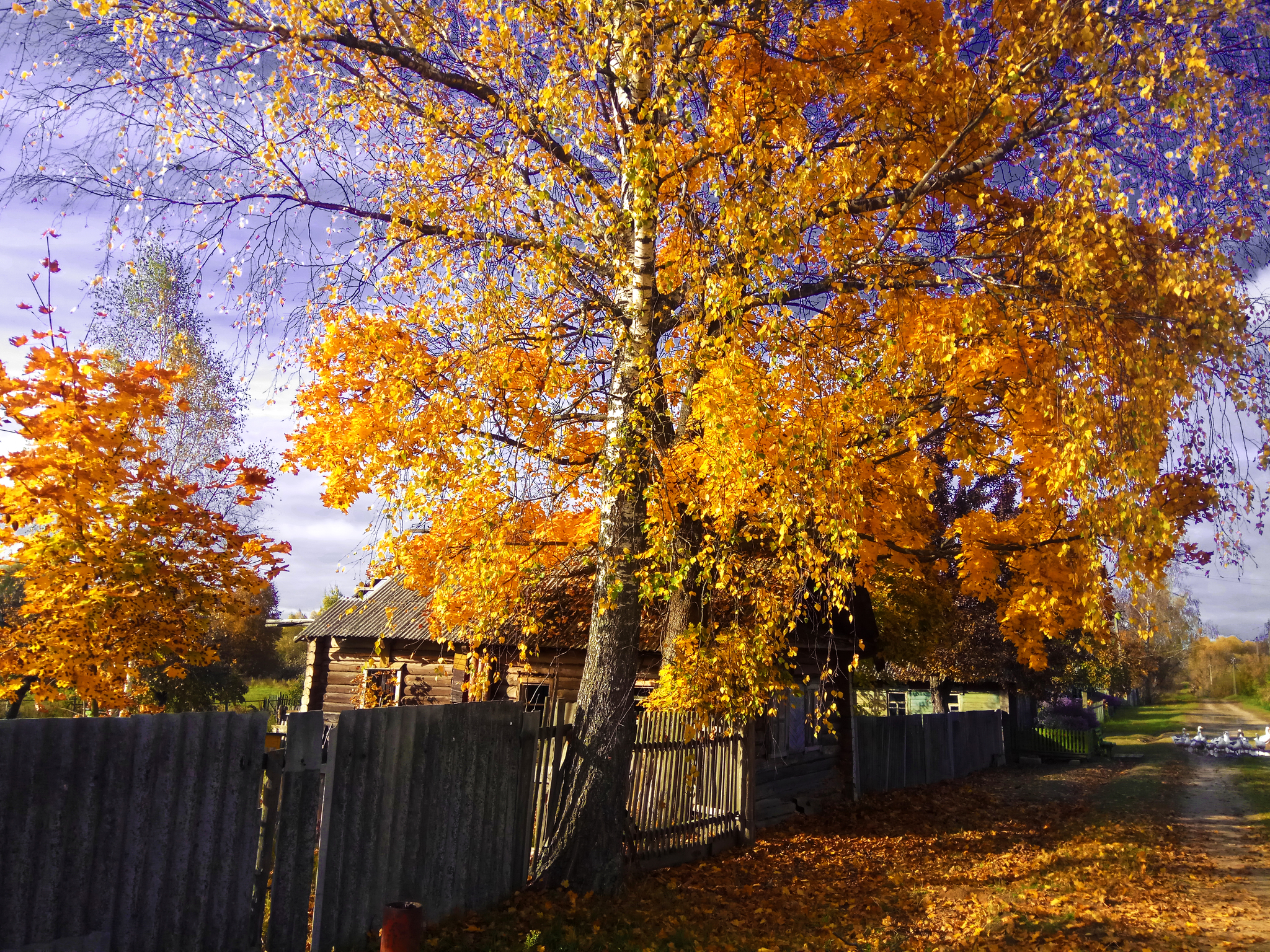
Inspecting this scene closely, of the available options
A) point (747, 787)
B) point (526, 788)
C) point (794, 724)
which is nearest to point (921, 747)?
point (794, 724)

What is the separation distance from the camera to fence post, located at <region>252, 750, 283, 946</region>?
18.8ft

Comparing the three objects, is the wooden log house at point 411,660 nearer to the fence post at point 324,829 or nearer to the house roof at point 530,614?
the house roof at point 530,614

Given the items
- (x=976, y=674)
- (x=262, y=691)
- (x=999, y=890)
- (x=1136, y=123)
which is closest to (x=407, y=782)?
(x=999, y=890)

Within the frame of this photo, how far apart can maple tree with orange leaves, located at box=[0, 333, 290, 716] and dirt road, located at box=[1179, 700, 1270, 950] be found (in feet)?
38.3

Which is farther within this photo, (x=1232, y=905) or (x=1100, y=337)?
(x=1232, y=905)

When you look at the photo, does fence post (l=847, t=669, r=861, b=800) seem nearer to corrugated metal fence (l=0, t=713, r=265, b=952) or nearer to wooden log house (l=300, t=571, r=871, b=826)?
wooden log house (l=300, t=571, r=871, b=826)

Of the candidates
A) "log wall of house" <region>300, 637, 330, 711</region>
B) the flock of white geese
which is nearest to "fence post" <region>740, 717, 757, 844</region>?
"log wall of house" <region>300, 637, 330, 711</region>

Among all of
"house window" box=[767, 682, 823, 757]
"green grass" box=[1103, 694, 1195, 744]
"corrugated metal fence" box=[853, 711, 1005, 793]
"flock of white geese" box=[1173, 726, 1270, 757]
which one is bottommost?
"green grass" box=[1103, 694, 1195, 744]

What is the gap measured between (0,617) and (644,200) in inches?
1246

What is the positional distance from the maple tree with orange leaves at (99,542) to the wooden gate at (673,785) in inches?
177

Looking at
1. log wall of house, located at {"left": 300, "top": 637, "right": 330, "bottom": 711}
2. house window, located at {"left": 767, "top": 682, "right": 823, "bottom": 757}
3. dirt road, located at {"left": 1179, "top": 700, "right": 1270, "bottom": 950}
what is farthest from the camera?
log wall of house, located at {"left": 300, "top": 637, "right": 330, "bottom": 711}

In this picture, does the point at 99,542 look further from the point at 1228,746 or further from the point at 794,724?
the point at 1228,746

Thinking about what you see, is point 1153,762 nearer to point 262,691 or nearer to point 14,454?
point 14,454

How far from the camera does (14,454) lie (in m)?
8.34
